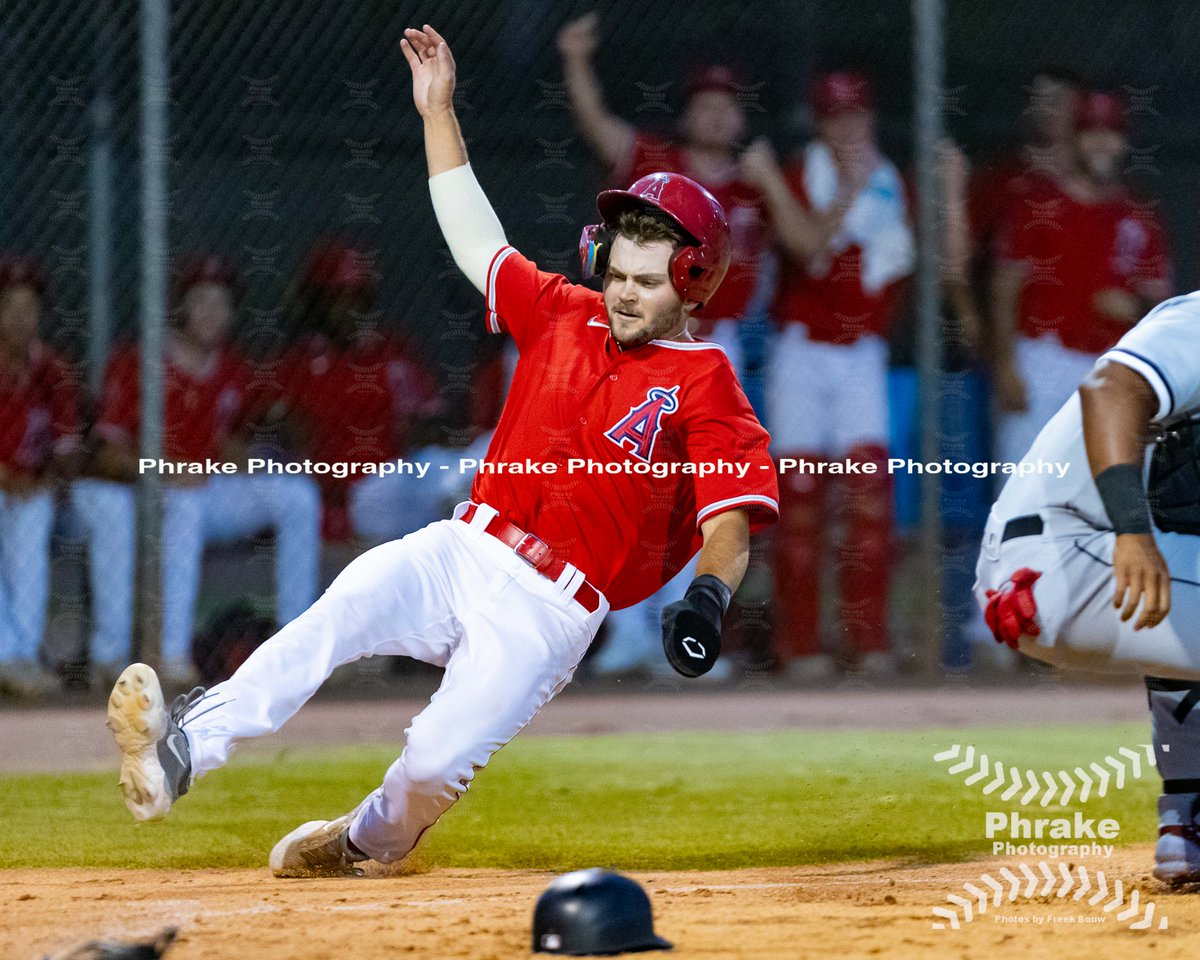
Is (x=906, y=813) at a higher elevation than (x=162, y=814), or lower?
lower

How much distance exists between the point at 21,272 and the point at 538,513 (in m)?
3.02

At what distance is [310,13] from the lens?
5.99 metres

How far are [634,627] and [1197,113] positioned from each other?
315 centimetres

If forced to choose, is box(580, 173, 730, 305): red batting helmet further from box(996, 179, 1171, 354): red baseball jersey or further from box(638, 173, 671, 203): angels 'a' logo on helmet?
box(996, 179, 1171, 354): red baseball jersey

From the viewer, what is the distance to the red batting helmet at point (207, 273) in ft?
19.2

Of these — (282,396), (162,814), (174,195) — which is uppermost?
(174,195)

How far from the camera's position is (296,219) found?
6055mm

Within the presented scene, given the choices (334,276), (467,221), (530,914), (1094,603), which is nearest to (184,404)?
(334,276)

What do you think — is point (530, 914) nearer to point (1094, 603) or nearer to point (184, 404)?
point (1094, 603)

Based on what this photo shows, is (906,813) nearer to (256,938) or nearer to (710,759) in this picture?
(710,759)

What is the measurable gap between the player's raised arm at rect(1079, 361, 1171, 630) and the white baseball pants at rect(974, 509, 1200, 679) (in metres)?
0.24

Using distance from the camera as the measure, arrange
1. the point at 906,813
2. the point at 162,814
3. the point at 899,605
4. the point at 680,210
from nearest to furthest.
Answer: the point at 162,814
the point at 680,210
the point at 906,813
the point at 899,605

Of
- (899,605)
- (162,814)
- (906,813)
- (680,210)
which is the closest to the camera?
(162,814)

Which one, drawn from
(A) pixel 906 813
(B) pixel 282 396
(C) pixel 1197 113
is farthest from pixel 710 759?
(C) pixel 1197 113
